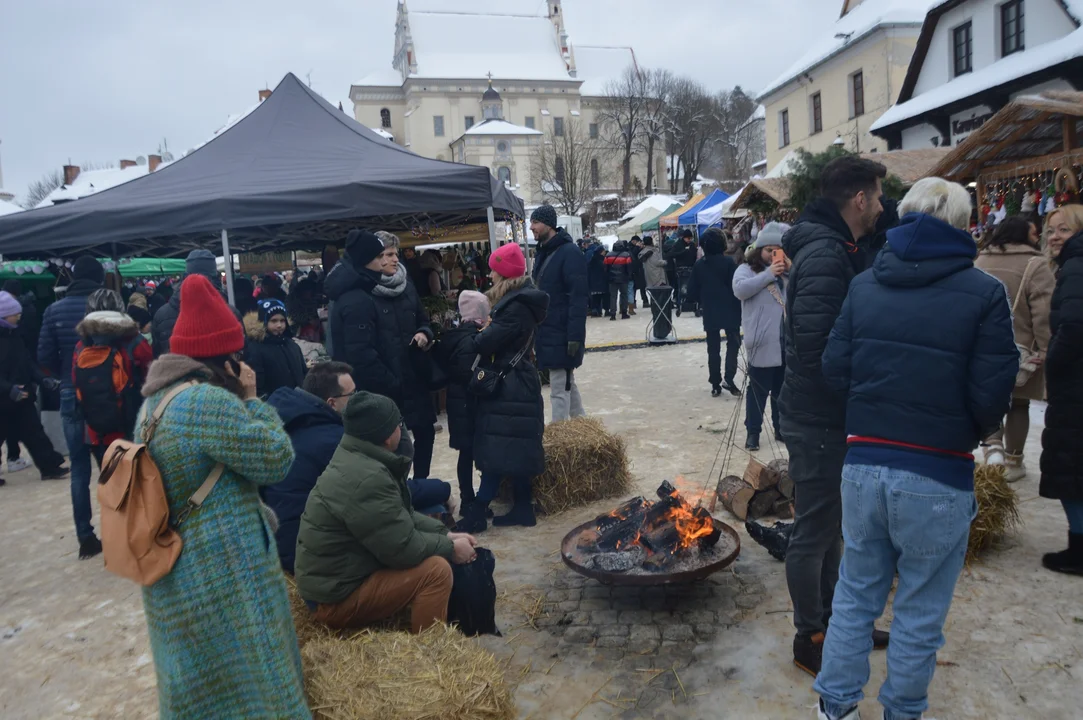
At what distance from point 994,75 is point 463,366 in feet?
52.6

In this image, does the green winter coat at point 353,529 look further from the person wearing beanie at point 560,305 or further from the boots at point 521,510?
the person wearing beanie at point 560,305

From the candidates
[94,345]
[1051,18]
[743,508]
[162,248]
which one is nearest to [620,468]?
[743,508]

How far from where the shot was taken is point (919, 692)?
242 cm

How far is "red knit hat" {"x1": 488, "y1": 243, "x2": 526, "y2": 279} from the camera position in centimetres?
511

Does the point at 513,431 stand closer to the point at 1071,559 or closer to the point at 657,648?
the point at 657,648

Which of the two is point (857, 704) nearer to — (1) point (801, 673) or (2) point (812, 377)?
(1) point (801, 673)

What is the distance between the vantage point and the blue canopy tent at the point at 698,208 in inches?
899

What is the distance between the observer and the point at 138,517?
7.21 feet

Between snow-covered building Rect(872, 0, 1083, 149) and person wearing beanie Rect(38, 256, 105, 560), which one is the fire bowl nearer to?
person wearing beanie Rect(38, 256, 105, 560)

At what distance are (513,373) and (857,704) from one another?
2.91m

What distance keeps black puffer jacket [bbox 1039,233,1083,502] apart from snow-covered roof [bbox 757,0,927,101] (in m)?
22.5

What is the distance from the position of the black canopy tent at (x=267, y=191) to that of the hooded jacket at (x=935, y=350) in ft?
16.3

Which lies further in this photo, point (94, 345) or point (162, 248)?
point (162, 248)

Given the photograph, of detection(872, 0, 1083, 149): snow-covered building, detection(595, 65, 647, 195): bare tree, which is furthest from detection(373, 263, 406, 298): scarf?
detection(595, 65, 647, 195): bare tree
